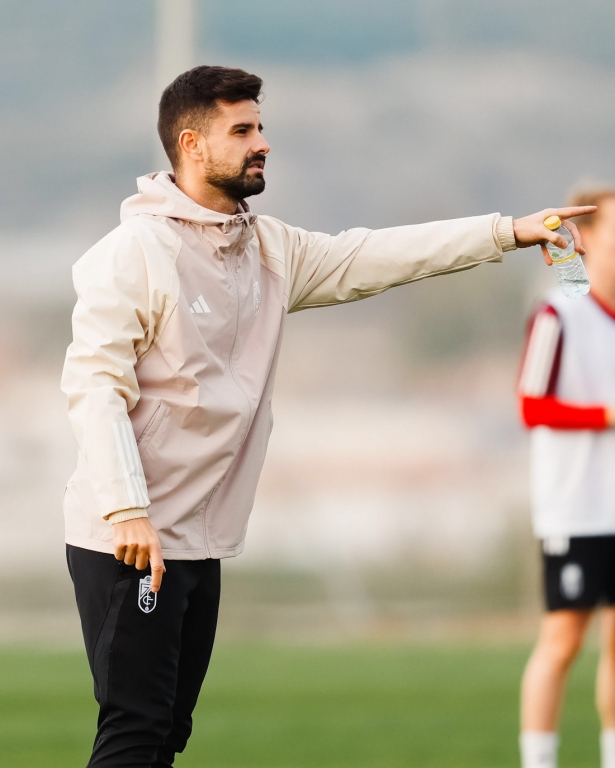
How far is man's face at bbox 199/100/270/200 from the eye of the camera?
331 cm

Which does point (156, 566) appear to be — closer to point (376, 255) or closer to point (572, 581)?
point (376, 255)

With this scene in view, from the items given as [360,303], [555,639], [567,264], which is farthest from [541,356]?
[360,303]

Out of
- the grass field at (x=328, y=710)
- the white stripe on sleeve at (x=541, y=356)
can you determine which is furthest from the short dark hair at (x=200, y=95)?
the grass field at (x=328, y=710)

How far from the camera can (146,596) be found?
3150 millimetres

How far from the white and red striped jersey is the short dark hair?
1500 millimetres

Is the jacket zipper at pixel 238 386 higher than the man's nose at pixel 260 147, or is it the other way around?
the man's nose at pixel 260 147

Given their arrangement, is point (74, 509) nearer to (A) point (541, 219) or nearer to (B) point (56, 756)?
(A) point (541, 219)

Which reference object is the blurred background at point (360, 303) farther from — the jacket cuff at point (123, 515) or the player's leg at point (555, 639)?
the jacket cuff at point (123, 515)

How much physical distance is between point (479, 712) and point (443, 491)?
9135 mm

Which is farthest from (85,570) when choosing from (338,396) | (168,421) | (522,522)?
(338,396)

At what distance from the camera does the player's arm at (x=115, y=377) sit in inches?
118

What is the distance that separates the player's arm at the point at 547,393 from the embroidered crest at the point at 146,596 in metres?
1.70

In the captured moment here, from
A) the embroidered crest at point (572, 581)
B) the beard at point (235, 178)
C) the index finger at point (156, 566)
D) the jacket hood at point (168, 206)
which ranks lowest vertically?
the embroidered crest at point (572, 581)

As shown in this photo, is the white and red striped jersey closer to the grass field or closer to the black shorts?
the black shorts
